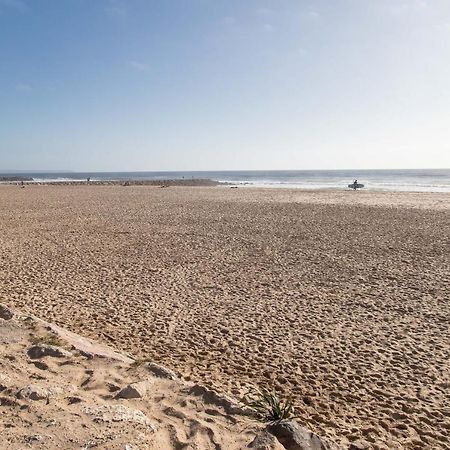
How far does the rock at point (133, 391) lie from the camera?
165 inches

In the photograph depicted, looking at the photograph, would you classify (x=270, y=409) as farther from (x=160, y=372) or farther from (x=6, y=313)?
(x=6, y=313)

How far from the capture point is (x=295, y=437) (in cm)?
354

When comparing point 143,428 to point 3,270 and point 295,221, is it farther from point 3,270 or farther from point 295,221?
point 295,221

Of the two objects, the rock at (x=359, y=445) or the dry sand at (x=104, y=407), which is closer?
the dry sand at (x=104, y=407)

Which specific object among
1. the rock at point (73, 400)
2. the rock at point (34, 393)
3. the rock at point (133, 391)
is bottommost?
the rock at point (133, 391)

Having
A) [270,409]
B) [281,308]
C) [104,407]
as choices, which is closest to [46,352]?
[104,407]

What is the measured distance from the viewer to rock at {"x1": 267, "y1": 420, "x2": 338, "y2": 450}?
3.50 metres

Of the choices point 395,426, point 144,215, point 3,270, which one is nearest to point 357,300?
point 395,426

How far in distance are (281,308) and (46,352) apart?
4.37m

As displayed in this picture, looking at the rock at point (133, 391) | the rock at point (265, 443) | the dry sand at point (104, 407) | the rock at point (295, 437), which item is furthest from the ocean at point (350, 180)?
the rock at point (265, 443)

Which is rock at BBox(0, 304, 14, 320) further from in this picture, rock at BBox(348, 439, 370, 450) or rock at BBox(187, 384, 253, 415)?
rock at BBox(348, 439, 370, 450)

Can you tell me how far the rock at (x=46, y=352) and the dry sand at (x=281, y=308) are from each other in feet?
3.63

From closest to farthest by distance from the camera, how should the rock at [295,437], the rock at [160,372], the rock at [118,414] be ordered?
the rock at [295,437]
the rock at [118,414]
the rock at [160,372]

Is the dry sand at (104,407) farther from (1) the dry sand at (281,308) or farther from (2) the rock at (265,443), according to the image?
(1) the dry sand at (281,308)
